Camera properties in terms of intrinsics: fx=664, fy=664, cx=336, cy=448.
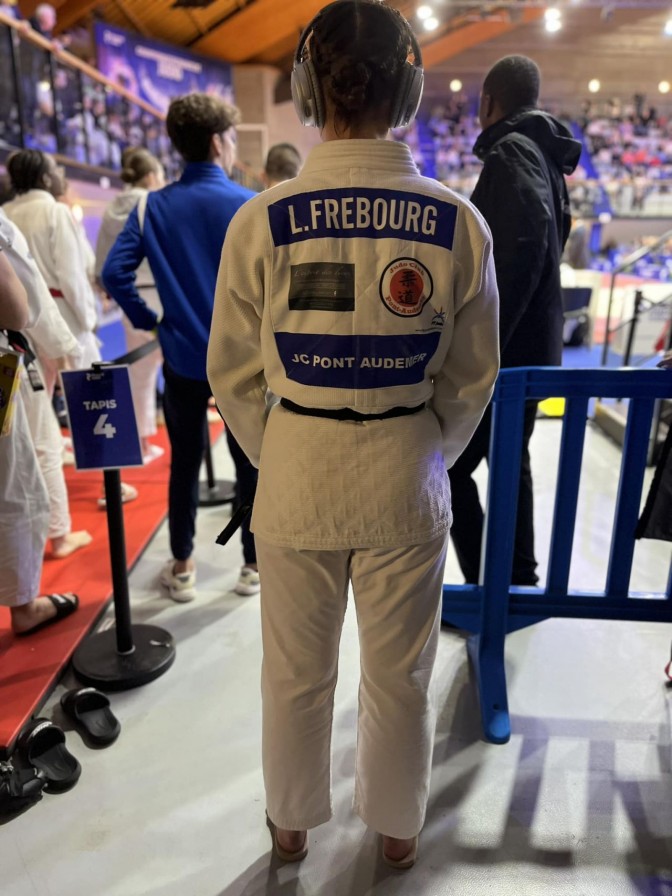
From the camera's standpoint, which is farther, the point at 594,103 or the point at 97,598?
the point at 594,103

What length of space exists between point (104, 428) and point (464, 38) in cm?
1804

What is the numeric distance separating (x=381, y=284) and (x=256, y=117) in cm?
1602

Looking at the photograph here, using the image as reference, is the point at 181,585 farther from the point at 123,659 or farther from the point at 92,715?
the point at 92,715

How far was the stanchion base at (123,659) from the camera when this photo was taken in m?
2.00

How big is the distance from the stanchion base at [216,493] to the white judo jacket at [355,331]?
7.13ft

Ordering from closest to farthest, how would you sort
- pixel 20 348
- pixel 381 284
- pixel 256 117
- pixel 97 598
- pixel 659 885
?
pixel 381 284 → pixel 659 885 → pixel 20 348 → pixel 97 598 → pixel 256 117

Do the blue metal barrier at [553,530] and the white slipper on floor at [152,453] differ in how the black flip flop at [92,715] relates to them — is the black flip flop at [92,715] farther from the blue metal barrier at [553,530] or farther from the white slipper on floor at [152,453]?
the white slipper on floor at [152,453]

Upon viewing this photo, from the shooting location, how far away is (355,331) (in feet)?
3.50

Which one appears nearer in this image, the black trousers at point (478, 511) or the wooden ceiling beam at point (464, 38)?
the black trousers at point (478, 511)

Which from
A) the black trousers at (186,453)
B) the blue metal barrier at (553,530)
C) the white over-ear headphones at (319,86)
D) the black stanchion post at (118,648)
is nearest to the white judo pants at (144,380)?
the black trousers at (186,453)

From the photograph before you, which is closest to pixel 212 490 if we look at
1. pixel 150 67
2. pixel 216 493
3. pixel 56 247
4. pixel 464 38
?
pixel 216 493

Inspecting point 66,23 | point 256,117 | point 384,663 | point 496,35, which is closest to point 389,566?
point 384,663

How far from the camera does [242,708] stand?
6.34 feet

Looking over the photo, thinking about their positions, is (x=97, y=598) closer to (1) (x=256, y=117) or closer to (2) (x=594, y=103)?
(1) (x=256, y=117)
